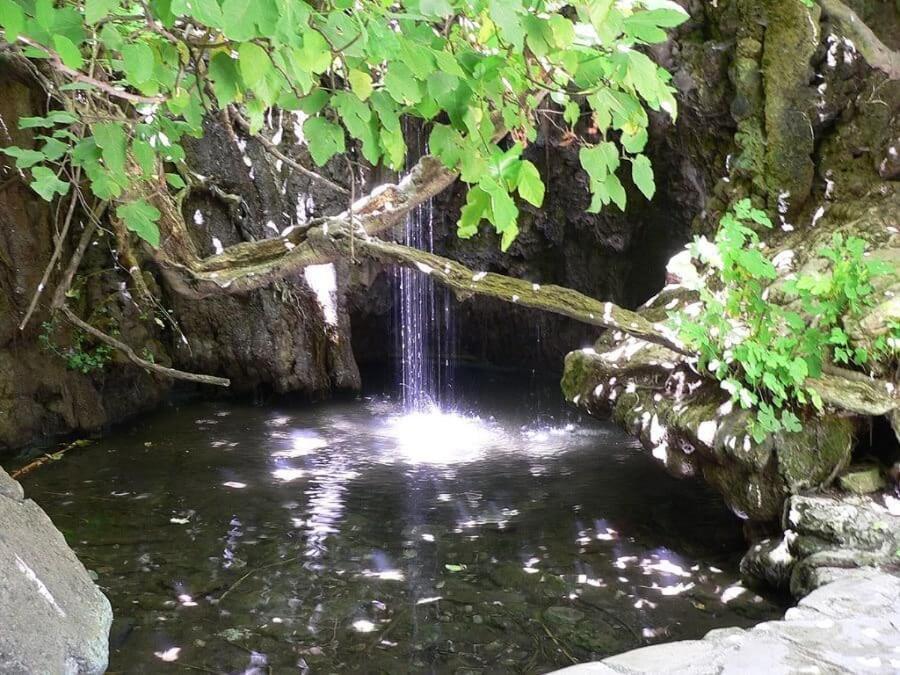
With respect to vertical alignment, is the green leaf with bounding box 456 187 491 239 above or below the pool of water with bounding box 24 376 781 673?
above

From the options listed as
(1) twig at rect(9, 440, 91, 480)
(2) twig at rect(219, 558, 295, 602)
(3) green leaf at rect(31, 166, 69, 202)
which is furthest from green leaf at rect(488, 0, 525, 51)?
(1) twig at rect(9, 440, 91, 480)

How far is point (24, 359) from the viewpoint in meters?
7.38

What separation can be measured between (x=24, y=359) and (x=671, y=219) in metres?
7.78

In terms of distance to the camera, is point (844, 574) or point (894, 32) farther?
point (894, 32)

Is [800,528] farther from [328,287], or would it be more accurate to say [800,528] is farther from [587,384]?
[328,287]

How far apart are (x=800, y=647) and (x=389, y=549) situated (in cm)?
263

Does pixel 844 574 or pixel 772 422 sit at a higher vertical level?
pixel 772 422

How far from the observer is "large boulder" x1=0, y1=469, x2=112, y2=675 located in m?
2.37

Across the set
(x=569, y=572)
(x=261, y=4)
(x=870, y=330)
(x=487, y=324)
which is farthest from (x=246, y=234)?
(x=261, y=4)

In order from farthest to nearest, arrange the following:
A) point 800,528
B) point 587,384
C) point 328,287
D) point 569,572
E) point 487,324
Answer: point 487,324 → point 328,287 → point 587,384 → point 569,572 → point 800,528

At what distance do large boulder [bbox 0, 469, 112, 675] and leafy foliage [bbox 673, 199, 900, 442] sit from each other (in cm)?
342

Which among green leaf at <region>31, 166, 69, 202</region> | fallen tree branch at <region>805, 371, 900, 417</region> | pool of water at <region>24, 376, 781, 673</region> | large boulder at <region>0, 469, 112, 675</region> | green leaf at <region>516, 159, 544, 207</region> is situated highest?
green leaf at <region>31, 166, 69, 202</region>

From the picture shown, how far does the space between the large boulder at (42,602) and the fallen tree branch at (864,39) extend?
7.07 meters

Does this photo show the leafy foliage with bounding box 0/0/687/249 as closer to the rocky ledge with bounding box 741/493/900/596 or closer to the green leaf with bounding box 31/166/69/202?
the green leaf with bounding box 31/166/69/202
